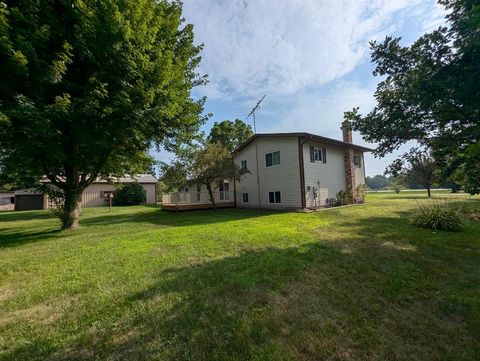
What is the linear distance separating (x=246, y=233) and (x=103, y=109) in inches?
257

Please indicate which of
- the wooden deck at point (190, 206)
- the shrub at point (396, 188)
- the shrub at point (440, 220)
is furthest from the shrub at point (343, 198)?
the shrub at point (396, 188)

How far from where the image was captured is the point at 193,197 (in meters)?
20.4

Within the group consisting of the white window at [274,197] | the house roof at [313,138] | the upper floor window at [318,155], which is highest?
the house roof at [313,138]

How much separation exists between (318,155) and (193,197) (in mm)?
10739

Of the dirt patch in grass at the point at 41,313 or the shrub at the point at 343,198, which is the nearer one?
the dirt patch in grass at the point at 41,313

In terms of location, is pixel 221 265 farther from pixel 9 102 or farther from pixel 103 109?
pixel 9 102

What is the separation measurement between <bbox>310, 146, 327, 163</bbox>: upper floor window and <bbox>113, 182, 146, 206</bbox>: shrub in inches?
878

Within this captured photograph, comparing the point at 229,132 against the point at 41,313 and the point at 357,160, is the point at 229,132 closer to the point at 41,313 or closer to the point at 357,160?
the point at 357,160

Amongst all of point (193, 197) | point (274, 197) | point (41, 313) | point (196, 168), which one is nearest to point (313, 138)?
point (274, 197)

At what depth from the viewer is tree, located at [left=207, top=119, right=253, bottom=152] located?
118ft

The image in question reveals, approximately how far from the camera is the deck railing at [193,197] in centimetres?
1941

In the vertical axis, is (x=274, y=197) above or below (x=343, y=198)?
above

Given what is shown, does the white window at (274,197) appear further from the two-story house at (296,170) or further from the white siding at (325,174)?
the white siding at (325,174)

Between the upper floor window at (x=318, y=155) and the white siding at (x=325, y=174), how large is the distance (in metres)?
0.23
